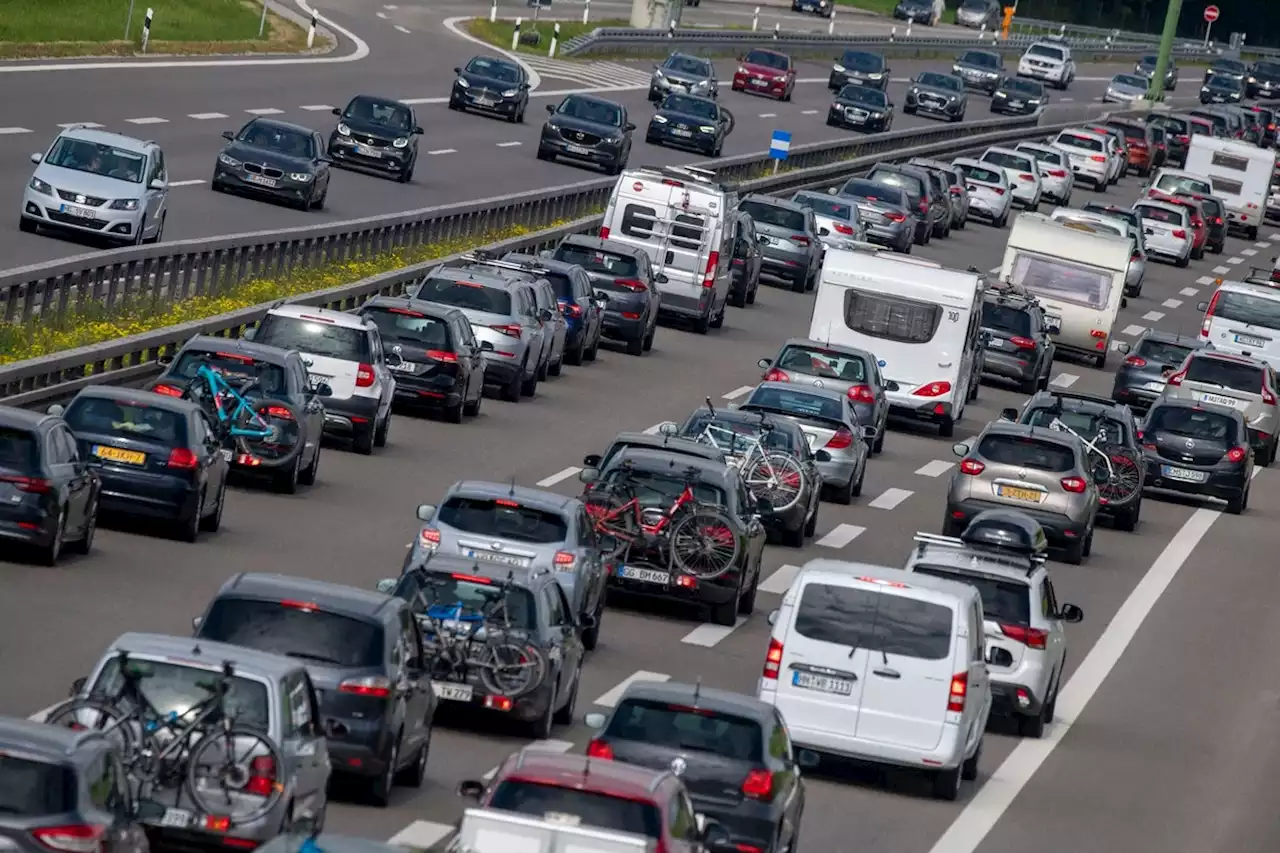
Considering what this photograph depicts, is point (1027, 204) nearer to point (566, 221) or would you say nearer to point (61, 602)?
point (566, 221)

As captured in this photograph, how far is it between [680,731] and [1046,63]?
320ft

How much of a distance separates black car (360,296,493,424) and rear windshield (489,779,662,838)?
2128 cm

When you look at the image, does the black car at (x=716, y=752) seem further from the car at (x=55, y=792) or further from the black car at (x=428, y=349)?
the black car at (x=428, y=349)

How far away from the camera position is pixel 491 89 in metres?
67.3

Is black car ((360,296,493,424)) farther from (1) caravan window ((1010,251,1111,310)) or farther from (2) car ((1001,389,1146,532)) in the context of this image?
(1) caravan window ((1010,251,1111,310))

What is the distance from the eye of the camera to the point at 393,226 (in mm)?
44906

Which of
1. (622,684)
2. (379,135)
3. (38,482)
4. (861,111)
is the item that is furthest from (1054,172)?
(38,482)

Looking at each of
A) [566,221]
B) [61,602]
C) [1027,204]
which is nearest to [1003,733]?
[61,602]

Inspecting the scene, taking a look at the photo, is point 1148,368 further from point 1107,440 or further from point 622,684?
point 622,684

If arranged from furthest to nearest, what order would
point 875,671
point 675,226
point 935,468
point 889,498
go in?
1. point 675,226
2. point 935,468
3. point 889,498
4. point 875,671

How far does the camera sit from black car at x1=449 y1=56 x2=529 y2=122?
221 feet

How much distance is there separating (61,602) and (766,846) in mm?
7198

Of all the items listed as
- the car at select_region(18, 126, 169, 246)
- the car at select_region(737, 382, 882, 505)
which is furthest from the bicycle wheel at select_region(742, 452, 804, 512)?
the car at select_region(18, 126, 169, 246)

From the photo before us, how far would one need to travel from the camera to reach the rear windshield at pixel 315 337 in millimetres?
31641
